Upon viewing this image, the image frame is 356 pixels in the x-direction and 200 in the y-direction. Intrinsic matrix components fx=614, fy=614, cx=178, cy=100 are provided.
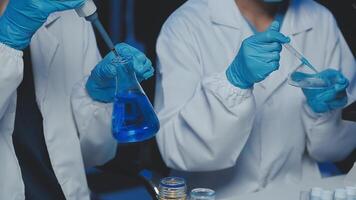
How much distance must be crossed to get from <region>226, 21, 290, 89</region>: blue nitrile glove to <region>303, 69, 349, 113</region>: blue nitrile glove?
0.28 m

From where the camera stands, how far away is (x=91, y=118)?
2.07m

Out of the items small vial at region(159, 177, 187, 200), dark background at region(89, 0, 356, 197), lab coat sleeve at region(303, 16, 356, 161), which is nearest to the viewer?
small vial at region(159, 177, 187, 200)

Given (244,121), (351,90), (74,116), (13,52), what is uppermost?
(13,52)

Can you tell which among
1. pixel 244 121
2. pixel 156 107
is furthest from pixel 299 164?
pixel 156 107

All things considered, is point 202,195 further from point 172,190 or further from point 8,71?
point 8,71

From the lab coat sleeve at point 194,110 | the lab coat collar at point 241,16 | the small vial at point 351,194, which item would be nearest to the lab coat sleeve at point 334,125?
the lab coat collar at point 241,16

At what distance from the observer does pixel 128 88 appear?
5.84 feet

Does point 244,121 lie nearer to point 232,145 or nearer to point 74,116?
point 232,145

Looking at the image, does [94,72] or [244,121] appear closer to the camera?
[94,72]

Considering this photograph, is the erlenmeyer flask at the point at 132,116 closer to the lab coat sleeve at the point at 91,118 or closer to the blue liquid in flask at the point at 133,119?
the blue liquid in flask at the point at 133,119

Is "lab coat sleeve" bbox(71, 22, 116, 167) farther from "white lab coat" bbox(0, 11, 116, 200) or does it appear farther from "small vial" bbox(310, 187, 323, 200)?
"small vial" bbox(310, 187, 323, 200)

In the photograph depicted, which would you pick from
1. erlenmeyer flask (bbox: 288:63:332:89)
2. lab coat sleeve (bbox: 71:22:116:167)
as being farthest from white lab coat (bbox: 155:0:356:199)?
lab coat sleeve (bbox: 71:22:116:167)

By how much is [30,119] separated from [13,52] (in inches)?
11.6

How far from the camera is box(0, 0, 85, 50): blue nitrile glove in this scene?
1.73 m
